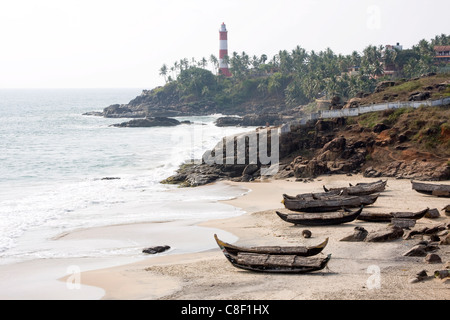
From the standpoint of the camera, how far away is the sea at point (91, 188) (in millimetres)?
30333

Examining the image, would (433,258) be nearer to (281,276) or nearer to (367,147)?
(281,276)

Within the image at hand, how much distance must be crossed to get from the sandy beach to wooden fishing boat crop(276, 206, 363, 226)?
33cm

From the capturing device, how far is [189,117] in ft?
398

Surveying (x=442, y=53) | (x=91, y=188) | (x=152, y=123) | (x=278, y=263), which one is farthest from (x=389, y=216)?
(x=442, y=53)

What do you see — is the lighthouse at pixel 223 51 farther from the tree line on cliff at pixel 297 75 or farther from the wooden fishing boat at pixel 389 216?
the wooden fishing boat at pixel 389 216

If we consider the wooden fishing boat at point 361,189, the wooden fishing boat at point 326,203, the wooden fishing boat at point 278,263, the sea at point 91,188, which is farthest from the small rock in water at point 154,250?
the wooden fishing boat at point 361,189

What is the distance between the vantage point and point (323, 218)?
90.3 ft

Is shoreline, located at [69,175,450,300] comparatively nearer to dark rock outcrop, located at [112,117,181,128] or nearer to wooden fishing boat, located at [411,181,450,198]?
wooden fishing boat, located at [411,181,450,198]

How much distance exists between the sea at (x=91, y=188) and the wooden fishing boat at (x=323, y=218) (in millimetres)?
5973

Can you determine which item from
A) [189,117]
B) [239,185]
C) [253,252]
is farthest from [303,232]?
[189,117]

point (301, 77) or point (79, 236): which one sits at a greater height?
point (301, 77)

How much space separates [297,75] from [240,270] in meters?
111

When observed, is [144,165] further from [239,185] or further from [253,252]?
[253,252]

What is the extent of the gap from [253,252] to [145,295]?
14.3ft
